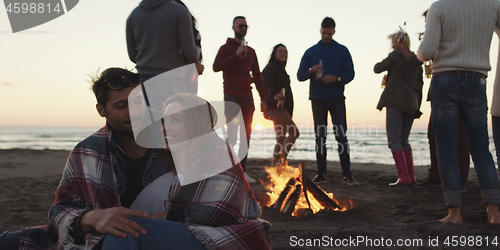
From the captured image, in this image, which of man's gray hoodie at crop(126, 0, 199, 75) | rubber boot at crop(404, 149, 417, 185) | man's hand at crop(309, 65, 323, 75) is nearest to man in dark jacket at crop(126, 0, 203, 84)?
man's gray hoodie at crop(126, 0, 199, 75)

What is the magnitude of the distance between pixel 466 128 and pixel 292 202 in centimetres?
182

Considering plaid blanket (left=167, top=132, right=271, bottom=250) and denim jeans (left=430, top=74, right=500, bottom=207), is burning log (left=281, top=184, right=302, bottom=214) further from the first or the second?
plaid blanket (left=167, top=132, right=271, bottom=250)

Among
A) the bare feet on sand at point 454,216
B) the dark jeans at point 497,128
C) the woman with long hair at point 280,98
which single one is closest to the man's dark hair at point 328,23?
the woman with long hair at point 280,98

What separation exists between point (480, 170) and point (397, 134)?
2.21 m

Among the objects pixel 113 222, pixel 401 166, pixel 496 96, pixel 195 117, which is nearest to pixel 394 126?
pixel 401 166

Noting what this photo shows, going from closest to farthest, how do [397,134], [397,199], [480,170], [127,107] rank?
1. [127,107]
2. [480,170]
3. [397,199]
4. [397,134]

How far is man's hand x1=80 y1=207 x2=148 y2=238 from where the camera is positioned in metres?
1.55

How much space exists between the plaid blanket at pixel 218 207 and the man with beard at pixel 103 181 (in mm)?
205

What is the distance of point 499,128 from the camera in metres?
3.39

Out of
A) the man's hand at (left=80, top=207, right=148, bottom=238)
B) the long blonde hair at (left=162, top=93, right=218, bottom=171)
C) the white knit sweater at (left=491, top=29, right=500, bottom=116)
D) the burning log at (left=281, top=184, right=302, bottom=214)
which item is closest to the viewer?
the man's hand at (left=80, top=207, right=148, bottom=238)

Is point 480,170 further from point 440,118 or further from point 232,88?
point 232,88

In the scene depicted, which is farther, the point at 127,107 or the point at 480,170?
the point at 480,170

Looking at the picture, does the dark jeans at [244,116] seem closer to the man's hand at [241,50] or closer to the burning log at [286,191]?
the man's hand at [241,50]

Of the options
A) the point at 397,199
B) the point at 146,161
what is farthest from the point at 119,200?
the point at 397,199
